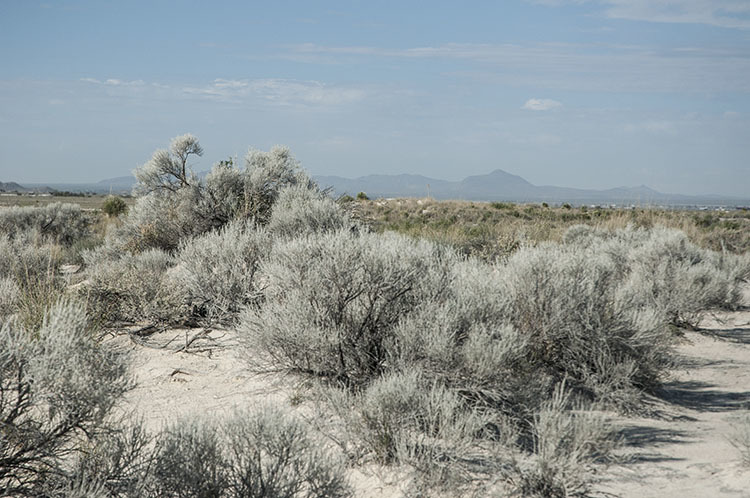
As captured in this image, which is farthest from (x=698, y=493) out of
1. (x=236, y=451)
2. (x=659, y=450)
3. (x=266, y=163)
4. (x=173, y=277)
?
(x=266, y=163)

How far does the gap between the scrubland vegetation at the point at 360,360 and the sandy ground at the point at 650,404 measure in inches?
9.3

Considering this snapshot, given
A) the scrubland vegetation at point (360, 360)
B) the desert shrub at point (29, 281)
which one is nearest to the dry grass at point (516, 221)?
the scrubland vegetation at point (360, 360)

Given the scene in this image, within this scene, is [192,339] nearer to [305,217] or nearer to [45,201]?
[305,217]

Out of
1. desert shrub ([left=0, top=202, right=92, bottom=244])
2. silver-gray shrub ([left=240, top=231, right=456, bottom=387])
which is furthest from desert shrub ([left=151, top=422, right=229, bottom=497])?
desert shrub ([left=0, top=202, right=92, bottom=244])

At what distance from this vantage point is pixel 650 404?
230 inches

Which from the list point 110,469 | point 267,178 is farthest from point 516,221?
point 110,469

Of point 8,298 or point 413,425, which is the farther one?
point 8,298

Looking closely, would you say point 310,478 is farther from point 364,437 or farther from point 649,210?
point 649,210

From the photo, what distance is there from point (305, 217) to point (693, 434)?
711 centimetres

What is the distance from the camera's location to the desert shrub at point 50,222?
17831 millimetres

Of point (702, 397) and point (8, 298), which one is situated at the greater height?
point (8, 298)

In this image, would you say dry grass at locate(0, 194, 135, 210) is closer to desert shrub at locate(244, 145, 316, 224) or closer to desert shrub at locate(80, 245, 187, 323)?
desert shrub at locate(244, 145, 316, 224)

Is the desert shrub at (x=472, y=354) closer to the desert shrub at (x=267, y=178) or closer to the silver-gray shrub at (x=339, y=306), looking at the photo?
the silver-gray shrub at (x=339, y=306)

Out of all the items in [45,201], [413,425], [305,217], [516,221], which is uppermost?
[305,217]
